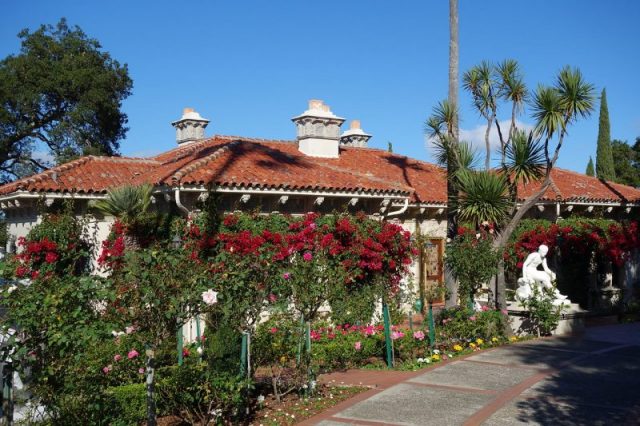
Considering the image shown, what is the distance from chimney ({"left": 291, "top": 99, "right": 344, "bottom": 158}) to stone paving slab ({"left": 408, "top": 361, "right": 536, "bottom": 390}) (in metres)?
10.3

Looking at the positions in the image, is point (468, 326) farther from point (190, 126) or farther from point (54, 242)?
point (190, 126)

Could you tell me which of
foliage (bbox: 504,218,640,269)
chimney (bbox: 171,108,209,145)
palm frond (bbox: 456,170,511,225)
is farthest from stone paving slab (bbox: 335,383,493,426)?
chimney (bbox: 171,108,209,145)

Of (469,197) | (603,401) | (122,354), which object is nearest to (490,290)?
(469,197)

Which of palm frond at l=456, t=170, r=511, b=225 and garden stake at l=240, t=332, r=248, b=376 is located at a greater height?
palm frond at l=456, t=170, r=511, b=225

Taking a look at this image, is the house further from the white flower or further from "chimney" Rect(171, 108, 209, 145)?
the white flower

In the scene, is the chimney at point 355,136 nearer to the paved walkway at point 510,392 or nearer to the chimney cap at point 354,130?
the chimney cap at point 354,130

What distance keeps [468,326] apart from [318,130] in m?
9.16

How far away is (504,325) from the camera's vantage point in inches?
536

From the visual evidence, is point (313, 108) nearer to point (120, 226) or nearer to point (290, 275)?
point (120, 226)

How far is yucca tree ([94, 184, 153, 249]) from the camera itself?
13.1 m

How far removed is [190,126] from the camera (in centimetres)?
2316

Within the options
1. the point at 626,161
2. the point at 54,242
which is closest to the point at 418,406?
the point at 54,242

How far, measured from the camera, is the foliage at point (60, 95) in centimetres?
2700

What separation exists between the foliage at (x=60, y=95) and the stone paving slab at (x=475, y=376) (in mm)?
21271
